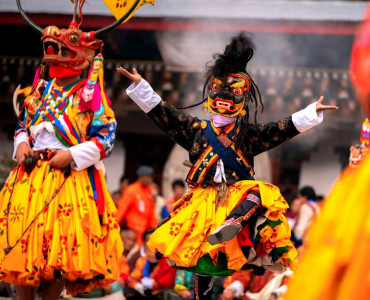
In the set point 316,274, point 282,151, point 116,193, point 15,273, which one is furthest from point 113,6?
point 282,151

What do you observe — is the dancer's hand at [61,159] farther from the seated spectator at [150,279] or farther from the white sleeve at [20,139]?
the seated spectator at [150,279]

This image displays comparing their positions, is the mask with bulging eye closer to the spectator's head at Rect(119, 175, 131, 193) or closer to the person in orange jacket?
the person in orange jacket

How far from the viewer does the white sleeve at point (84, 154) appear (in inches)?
186

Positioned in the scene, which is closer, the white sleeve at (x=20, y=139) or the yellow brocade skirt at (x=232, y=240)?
the yellow brocade skirt at (x=232, y=240)

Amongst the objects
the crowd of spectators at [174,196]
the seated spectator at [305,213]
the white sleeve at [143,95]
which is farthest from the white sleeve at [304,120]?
the seated spectator at [305,213]

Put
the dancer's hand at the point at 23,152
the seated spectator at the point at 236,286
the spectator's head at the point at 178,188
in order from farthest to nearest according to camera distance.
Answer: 1. the spectator's head at the point at 178,188
2. the seated spectator at the point at 236,286
3. the dancer's hand at the point at 23,152

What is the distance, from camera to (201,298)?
4699 millimetres

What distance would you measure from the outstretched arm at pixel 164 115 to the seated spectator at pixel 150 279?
248cm

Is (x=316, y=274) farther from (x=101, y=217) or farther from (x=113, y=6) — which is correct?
(x=113, y=6)

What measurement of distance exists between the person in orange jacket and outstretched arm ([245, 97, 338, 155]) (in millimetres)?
4338

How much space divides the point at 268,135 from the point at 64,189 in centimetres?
127

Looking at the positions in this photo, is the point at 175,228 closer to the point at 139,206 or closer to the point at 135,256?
the point at 135,256

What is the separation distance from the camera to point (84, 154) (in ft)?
Result: 15.6

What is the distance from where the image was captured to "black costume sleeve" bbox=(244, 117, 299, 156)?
184 inches
